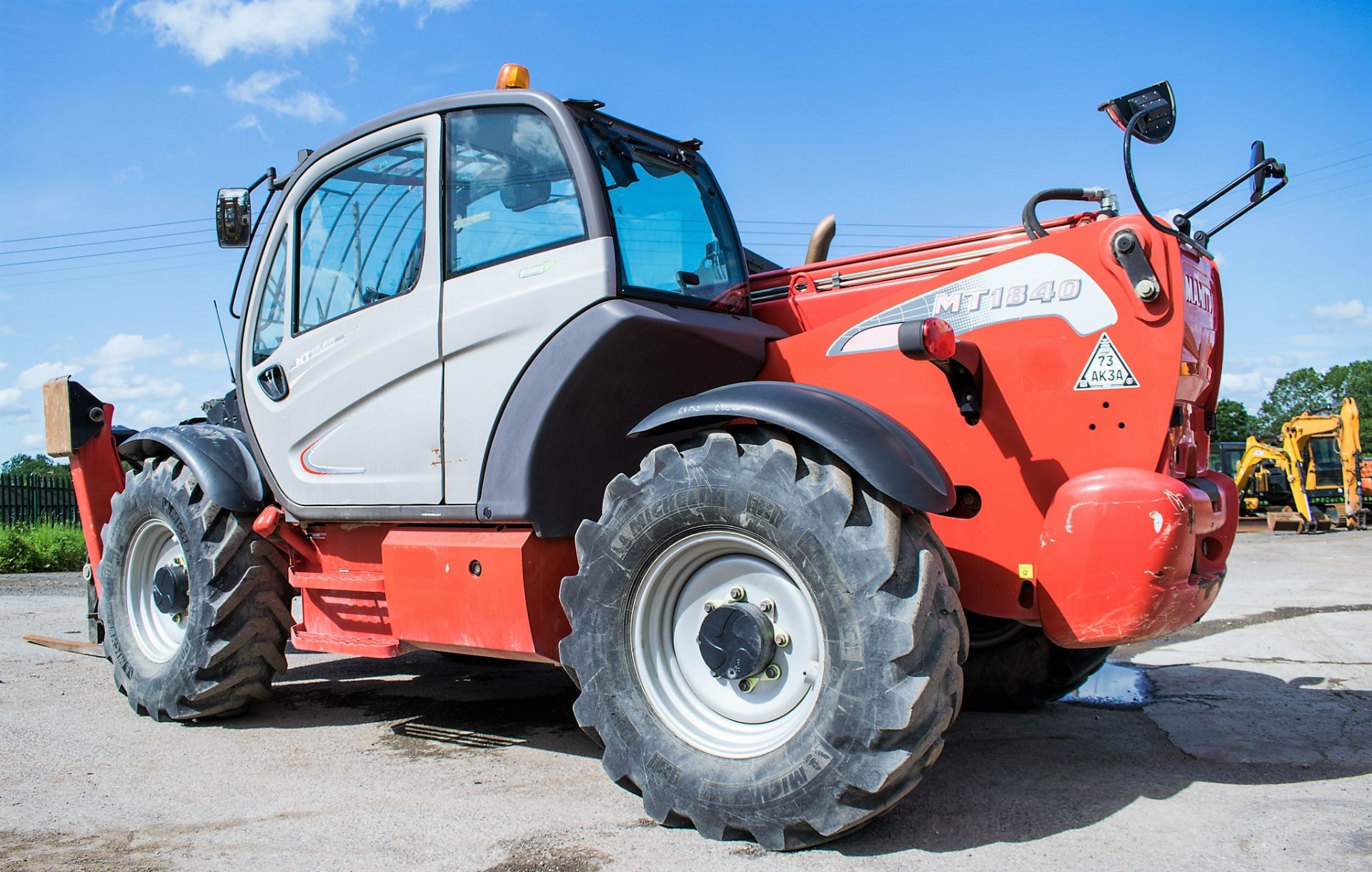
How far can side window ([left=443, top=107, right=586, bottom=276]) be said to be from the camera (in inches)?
163

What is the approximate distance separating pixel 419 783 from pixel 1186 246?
3459 millimetres

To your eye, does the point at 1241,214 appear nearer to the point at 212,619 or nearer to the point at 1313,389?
the point at 212,619

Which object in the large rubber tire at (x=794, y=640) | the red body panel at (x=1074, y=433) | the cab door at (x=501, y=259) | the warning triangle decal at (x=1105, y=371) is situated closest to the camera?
the large rubber tire at (x=794, y=640)

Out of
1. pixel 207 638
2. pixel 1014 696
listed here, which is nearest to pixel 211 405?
pixel 207 638

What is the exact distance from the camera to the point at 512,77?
450 cm

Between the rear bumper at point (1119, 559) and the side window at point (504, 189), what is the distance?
2064mm

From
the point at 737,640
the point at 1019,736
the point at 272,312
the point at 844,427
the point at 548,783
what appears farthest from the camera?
the point at 272,312

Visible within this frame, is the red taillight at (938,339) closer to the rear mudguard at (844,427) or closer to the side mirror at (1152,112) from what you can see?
the rear mudguard at (844,427)

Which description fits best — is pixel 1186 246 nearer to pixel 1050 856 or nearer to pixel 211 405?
pixel 1050 856

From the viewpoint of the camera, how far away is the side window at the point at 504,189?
4133 millimetres

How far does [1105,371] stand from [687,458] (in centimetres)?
144

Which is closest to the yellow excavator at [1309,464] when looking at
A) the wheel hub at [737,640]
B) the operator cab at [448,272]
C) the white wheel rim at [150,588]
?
the operator cab at [448,272]

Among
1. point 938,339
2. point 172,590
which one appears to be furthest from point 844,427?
point 172,590

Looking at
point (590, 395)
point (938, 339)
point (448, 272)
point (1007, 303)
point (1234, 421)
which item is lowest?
point (1234, 421)
